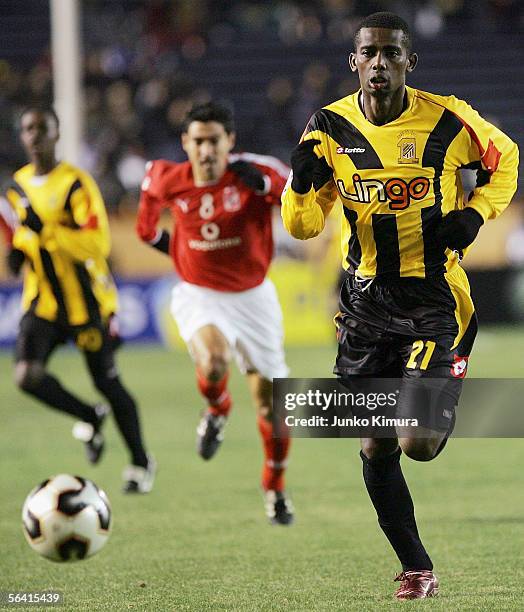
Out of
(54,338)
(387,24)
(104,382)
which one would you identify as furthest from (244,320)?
(387,24)

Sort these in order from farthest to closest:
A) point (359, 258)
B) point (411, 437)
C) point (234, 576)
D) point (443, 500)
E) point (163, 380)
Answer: point (163, 380), point (443, 500), point (234, 576), point (359, 258), point (411, 437)

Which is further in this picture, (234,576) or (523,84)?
(523,84)

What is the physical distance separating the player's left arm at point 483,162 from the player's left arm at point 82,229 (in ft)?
11.0

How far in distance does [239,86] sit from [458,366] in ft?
56.8

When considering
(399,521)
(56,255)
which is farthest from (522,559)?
(56,255)

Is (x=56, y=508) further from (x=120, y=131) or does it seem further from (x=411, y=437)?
(x=120, y=131)

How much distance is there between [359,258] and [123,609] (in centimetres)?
171

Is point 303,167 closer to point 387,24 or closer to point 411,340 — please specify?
point 387,24

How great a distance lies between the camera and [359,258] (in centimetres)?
517

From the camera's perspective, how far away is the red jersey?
24.1 feet

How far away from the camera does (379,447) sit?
505 centimetres

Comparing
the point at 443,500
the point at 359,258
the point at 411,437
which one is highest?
the point at 359,258

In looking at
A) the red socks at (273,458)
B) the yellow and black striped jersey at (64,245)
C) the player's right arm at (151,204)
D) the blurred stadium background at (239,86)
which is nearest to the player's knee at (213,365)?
the red socks at (273,458)

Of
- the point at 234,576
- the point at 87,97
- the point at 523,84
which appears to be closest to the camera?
the point at 234,576
